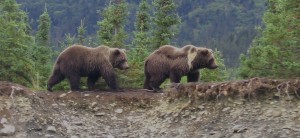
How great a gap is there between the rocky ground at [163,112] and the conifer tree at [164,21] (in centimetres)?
1688

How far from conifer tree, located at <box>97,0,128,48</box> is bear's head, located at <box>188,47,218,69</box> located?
13518mm

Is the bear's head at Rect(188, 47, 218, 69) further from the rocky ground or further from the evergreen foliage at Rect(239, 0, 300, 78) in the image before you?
the evergreen foliage at Rect(239, 0, 300, 78)

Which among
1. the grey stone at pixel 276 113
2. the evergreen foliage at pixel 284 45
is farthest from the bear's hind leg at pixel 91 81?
the evergreen foliage at pixel 284 45

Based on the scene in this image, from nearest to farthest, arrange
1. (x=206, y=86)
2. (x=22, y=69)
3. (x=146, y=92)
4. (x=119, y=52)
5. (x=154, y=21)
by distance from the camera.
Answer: (x=206, y=86) → (x=146, y=92) → (x=119, y=52) → (x=22, y=69) → (x=154, y=21)

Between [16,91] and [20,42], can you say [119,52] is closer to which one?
[16,91]

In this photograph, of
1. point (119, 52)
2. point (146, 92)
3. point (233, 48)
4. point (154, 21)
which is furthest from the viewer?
point (233, 48)

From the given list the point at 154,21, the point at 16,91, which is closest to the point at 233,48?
the point at 154,21

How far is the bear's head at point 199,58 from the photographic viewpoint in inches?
642

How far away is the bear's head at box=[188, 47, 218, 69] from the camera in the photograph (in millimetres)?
16312

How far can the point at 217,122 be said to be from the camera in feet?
42.3

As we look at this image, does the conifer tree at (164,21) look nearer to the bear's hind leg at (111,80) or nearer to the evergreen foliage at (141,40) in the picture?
the evergreen foliage at (141,40)

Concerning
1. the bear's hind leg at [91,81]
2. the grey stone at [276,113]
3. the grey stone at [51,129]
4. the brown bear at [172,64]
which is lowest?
the grey stone at [51,129]

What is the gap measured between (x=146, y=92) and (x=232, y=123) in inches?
139

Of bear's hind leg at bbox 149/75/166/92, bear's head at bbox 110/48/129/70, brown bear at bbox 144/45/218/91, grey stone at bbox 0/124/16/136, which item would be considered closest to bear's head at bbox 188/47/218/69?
brown bear at bbox 144/45/218/91
